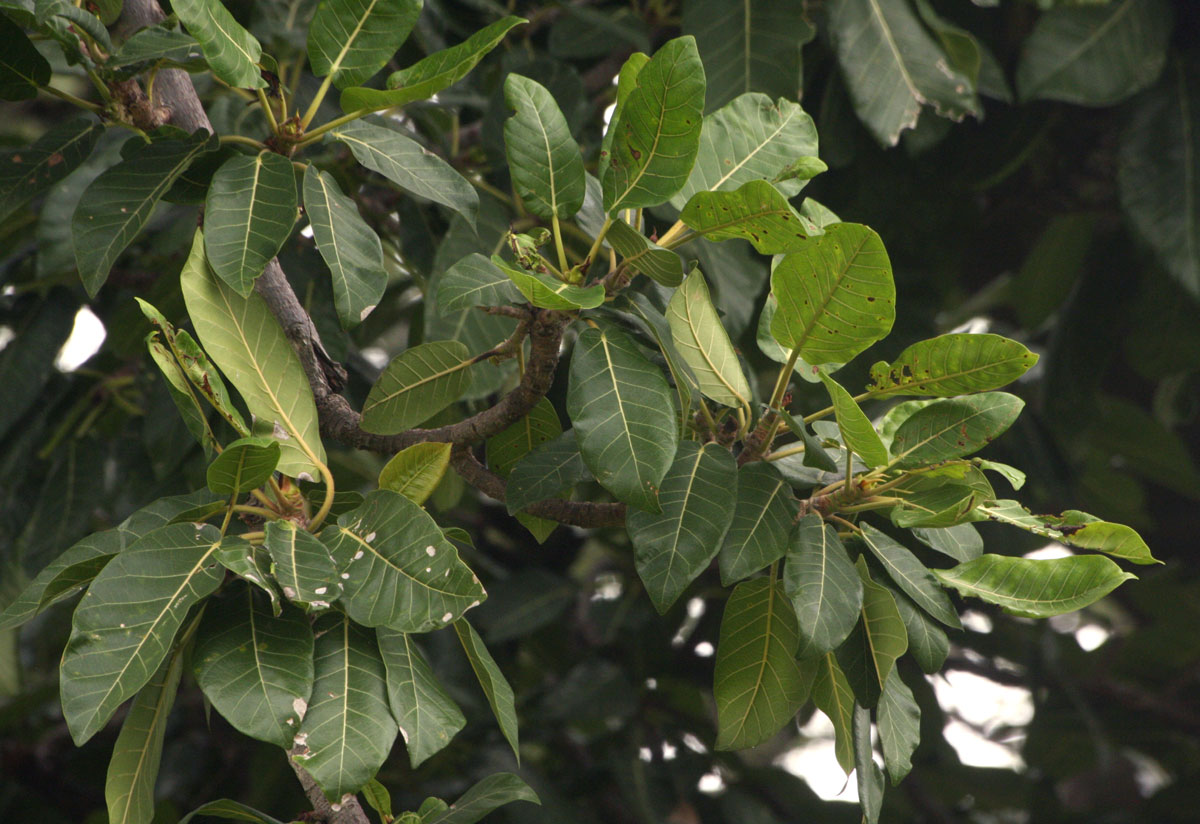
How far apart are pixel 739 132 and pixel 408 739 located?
46 centimetres

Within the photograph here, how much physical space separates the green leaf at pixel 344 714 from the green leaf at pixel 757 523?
0.22 meters

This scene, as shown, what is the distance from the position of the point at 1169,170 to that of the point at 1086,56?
0.75ft

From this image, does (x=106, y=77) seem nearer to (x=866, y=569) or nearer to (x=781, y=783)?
(x=866, y=569)

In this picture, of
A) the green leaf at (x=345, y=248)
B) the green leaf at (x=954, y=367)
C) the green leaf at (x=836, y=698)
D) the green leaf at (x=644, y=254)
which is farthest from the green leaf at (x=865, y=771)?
the green leaf at (x=345, y=248)

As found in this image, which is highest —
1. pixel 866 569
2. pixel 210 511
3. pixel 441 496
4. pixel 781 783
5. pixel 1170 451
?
pixel 210 511

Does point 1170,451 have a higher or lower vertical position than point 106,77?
lower

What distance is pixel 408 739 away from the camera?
1.94 ft

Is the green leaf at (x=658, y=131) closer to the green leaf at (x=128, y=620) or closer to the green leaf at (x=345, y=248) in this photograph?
the green leaf at (x=345, y=248)

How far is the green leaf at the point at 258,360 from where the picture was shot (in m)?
0.67

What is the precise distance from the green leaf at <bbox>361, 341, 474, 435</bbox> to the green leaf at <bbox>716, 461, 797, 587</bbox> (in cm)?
22

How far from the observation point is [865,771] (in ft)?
2.26

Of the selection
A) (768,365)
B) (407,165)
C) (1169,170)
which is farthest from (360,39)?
(1169,170)

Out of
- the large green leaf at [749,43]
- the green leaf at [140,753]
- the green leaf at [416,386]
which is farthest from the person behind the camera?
the large green leaf at [749,43]

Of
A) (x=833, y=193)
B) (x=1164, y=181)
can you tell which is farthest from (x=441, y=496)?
(x=1164, y=181)
